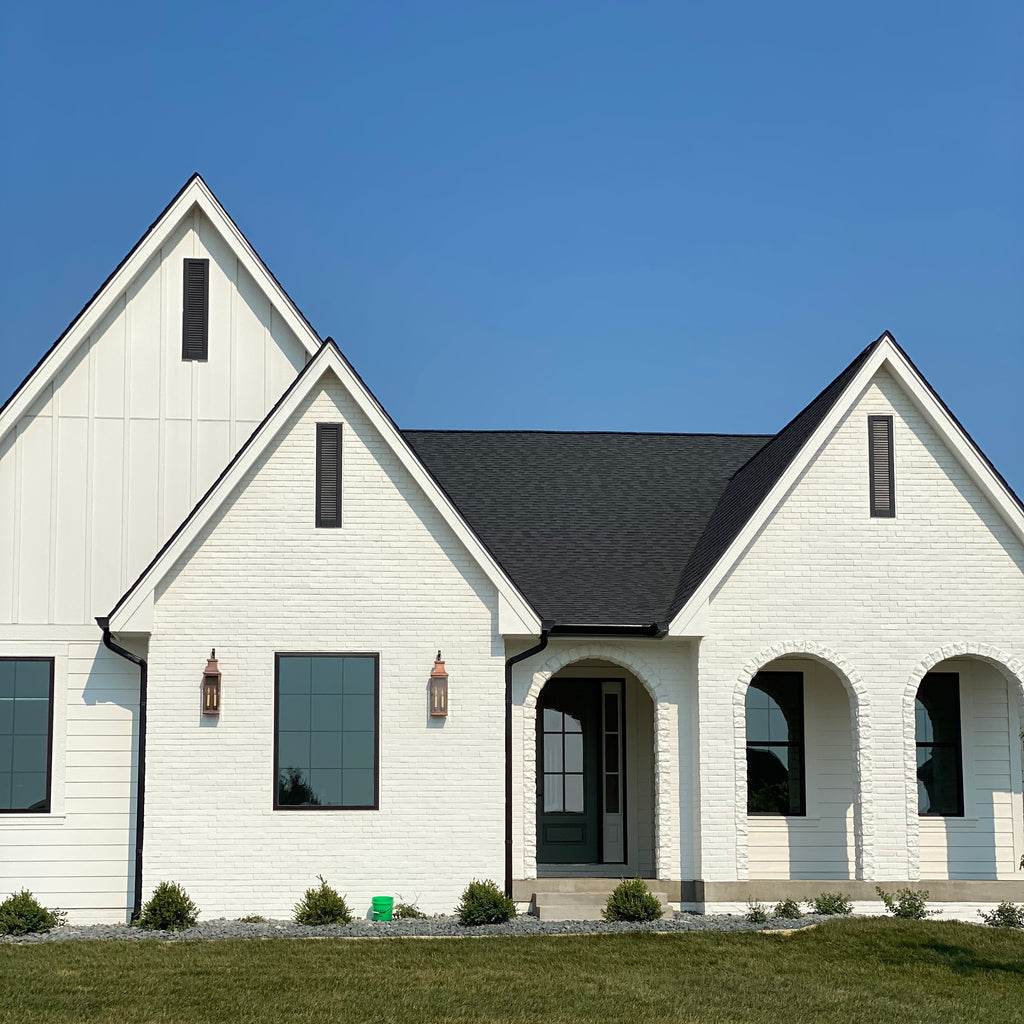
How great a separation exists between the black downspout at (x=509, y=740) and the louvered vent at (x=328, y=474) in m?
2.93

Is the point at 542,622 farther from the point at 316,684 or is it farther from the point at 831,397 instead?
the point at 831,397

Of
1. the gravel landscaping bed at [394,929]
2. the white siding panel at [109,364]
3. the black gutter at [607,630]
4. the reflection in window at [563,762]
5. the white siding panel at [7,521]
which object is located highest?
the white siding panel at [109,364]

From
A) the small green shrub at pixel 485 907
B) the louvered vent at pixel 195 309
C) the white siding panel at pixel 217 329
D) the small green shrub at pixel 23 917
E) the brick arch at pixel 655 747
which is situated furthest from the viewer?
the louvered vent at pixel 195 309

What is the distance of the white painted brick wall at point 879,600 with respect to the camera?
60.5 feet

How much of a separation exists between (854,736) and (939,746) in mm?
1914

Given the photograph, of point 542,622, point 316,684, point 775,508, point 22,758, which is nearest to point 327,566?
point 316,684

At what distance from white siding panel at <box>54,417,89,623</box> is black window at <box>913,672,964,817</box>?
11.5 metres

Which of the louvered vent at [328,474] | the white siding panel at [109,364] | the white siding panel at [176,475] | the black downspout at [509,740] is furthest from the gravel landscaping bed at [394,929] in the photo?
the white siding panel at [109,364]

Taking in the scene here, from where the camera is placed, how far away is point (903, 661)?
1877 centimetres

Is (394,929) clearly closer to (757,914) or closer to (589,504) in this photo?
(757,914)

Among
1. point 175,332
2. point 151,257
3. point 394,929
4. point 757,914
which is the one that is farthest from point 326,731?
point 151,257

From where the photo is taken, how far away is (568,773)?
2131cm

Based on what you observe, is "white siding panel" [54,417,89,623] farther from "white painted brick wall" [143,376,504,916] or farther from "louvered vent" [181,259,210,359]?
"louvered vent" [181,259,210,359]

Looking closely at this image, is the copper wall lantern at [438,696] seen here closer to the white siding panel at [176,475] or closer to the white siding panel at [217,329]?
the white siding panel at [176,475]
